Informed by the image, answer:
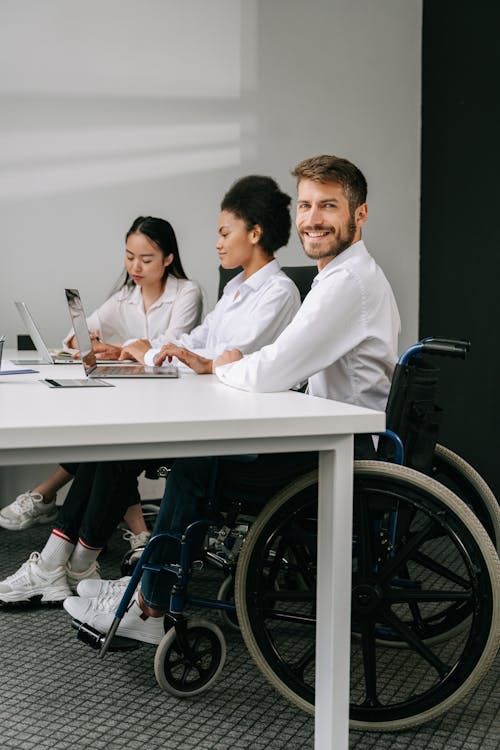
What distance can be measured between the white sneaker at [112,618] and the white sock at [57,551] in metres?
0.32

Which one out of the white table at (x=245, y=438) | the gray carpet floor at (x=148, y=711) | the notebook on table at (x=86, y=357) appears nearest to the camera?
the white table at (x=245, y=438)

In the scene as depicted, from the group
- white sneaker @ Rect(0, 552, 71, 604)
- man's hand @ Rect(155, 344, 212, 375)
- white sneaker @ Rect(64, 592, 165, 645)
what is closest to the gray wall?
white sneaker @ Rect(0, 552, 71, 604)

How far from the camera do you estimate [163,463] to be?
2381mm

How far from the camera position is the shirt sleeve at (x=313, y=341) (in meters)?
1.70

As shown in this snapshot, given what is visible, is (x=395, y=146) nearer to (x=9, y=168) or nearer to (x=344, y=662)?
(x=9, y=168)

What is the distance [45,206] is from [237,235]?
147 centimetres

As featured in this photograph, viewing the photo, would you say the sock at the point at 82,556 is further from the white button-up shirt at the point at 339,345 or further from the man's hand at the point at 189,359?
the white button-up shirt at the point at 339,345

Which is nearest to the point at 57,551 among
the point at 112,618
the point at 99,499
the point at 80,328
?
the point at 99,499

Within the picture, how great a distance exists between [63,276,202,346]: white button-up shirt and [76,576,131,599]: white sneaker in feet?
4.15

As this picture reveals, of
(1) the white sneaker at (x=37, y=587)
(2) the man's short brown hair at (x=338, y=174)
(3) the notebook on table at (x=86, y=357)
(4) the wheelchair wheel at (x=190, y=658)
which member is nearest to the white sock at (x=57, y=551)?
(1) the white sneaker at (x=37, y=587)

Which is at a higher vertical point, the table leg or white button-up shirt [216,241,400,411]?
white button-up shirt [216,241,400,411]

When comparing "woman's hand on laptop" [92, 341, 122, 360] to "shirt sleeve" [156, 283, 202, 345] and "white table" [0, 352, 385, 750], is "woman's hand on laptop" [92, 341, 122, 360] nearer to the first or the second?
"shirt sleeve" [156, 283, 202, 345]

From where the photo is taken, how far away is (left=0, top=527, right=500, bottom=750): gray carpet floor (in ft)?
5.37

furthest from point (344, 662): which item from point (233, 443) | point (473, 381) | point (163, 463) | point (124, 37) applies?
point (124, 37)
